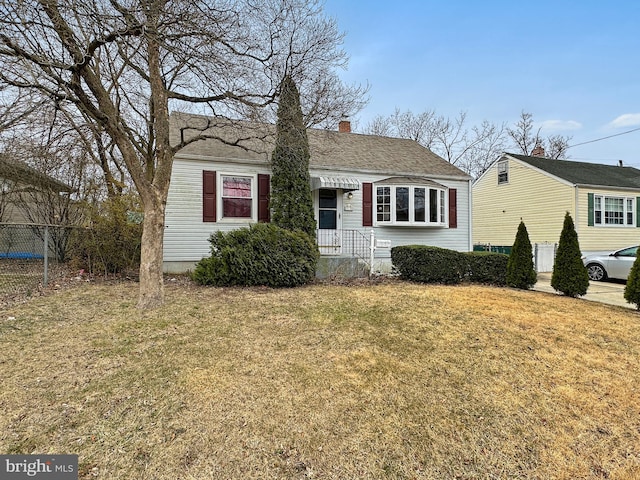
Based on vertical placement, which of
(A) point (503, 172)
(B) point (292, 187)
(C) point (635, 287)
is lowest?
(C) point (635, 287)

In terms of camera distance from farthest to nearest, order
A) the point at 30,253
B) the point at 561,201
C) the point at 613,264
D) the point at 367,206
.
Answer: the point at 561,201 < the point at 367,206 < the point at 613,264 < the point at 30,253

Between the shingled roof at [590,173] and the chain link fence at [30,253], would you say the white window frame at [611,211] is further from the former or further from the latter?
the chain link fence at [30,253]

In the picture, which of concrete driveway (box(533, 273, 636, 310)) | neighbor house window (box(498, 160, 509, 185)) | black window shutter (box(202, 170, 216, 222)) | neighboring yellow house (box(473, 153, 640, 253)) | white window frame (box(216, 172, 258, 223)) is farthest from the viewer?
neighbor house window (box(498, 160, 509, 185))

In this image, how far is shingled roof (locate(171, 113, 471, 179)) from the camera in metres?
10.1

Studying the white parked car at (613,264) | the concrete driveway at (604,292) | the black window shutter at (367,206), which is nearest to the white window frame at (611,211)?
the white parked car at (613,264)

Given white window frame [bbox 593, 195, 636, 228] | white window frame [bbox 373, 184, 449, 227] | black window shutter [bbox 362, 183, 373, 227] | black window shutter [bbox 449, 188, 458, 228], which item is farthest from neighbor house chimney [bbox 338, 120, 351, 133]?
white window frame [bbox 593, 195, 636, 228]

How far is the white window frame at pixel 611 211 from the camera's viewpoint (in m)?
14.6

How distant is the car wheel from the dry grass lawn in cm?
679

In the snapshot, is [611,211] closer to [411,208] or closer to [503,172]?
[503,172]

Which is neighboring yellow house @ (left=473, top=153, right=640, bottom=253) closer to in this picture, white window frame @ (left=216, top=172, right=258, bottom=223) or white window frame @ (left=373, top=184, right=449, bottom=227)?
white window frame @ (left=373, top=184, right=449, bottom=227)

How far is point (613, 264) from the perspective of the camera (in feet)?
34.4

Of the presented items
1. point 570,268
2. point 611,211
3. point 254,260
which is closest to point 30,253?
point 254,260

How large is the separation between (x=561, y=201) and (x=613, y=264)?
5.07 m

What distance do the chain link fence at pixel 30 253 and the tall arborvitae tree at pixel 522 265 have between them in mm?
10972
